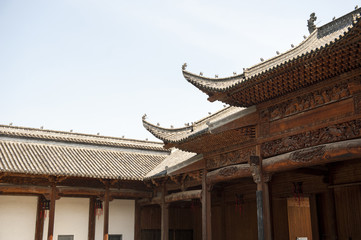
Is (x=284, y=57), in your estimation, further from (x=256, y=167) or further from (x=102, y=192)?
(x=102, y=192)

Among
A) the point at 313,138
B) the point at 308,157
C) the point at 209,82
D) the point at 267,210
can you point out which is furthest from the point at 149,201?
the point at 313,138

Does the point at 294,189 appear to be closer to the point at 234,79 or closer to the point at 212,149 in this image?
the point at 212,149

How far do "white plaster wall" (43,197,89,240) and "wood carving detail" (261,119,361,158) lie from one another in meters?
8.57

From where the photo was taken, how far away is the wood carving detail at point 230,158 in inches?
379

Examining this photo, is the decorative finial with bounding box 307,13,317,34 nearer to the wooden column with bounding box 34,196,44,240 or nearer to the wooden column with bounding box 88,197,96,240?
the wooden column with bounding box 88,197,96,240

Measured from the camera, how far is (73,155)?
50.3ft

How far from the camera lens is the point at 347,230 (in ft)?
34.0

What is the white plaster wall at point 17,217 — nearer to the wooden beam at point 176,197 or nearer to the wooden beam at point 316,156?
the wooden beam at point 176,197

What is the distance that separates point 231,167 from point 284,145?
1865 millimetres

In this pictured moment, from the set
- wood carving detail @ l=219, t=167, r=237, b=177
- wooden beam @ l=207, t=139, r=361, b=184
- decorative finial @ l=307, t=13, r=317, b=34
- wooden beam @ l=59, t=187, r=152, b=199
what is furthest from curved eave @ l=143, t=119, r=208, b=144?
decorative finial @ l=307, t=13, r=317, b=34

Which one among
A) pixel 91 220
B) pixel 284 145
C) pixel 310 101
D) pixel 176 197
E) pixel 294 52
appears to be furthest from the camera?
pixel 91 220

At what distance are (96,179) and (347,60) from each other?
10142 millimetres

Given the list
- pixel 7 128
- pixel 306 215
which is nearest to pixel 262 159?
pixel 306 215

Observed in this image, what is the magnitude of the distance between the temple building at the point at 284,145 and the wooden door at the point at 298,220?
0.03m
